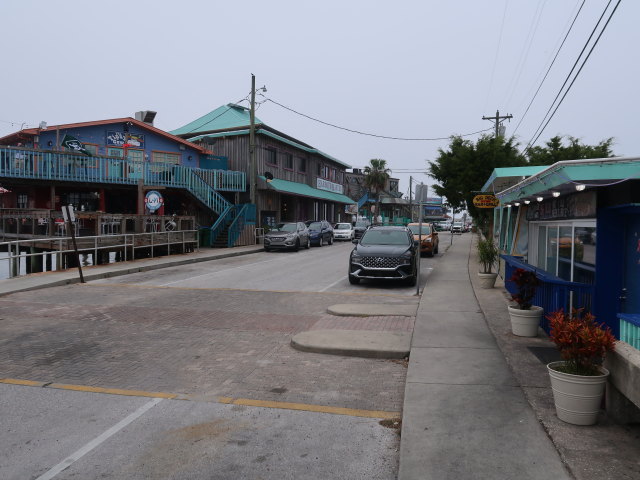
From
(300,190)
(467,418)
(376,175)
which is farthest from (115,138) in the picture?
(376,175)

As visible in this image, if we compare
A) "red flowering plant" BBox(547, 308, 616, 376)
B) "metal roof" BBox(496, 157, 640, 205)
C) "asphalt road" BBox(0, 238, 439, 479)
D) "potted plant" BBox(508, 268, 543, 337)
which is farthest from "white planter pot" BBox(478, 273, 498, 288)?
"red flowering plant" BBox(547, 308, 616, 376)

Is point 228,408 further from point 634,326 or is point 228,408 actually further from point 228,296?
point 228,296

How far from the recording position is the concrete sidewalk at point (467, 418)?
3.87 m

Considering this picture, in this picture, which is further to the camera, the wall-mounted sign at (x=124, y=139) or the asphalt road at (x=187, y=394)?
the wall-mounted sign at (x=124, y=139)

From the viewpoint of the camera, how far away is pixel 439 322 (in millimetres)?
9102

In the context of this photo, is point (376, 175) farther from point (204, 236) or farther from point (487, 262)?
point (487, 262)

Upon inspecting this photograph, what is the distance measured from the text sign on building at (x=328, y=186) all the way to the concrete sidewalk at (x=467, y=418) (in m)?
36.3

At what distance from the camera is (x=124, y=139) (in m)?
27.8

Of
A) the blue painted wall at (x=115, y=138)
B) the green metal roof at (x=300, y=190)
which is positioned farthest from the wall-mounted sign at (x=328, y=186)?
the blue painted wall at (x=115, y=138)

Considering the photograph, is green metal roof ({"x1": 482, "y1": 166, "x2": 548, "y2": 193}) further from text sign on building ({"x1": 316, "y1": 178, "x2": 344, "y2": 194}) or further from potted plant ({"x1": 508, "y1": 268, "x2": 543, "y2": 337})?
text sign on building ({"x1": 316, "y1": 178, "x2": 344, "y2": 194})

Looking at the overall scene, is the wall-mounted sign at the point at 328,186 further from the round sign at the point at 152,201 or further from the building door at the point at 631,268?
the building door at the point at 631,268

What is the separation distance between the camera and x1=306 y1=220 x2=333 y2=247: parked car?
103ft

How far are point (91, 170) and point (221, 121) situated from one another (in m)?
14.1

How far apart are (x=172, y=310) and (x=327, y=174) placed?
124ft
